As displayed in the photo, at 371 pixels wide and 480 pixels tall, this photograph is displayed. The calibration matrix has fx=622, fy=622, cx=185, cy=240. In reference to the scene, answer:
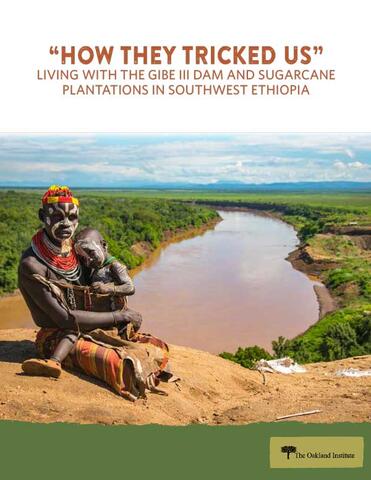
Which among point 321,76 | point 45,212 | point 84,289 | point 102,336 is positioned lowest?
point 102,336

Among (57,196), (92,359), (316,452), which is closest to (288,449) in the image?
(316,452)

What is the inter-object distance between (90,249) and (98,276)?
0.25m

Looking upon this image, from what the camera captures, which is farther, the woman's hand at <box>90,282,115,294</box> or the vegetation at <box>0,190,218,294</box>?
the vegetation at <box>0,190,218,294</box>

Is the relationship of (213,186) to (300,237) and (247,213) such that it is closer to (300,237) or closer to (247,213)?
(300,237)

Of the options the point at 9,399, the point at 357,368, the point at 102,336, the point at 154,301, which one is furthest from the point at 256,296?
the point at 9,399

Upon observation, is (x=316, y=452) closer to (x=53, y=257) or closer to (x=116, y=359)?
(x=116, y=359)

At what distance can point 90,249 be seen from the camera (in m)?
5.06

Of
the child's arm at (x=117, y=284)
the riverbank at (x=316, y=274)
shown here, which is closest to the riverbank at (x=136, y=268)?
the riverbank at (x=316, y=274)

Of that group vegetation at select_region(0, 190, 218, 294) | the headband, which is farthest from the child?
vegetation at select_region(0, 190, 218, 294)

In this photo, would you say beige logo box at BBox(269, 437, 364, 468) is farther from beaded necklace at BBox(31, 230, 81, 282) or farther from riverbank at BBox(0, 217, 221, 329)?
riverbank at BBox(0, 217, 221, 329)

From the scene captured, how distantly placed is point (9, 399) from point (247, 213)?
476 inches

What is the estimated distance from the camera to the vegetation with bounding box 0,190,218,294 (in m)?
12.3

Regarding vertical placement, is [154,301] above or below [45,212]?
below

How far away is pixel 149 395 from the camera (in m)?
4.95
